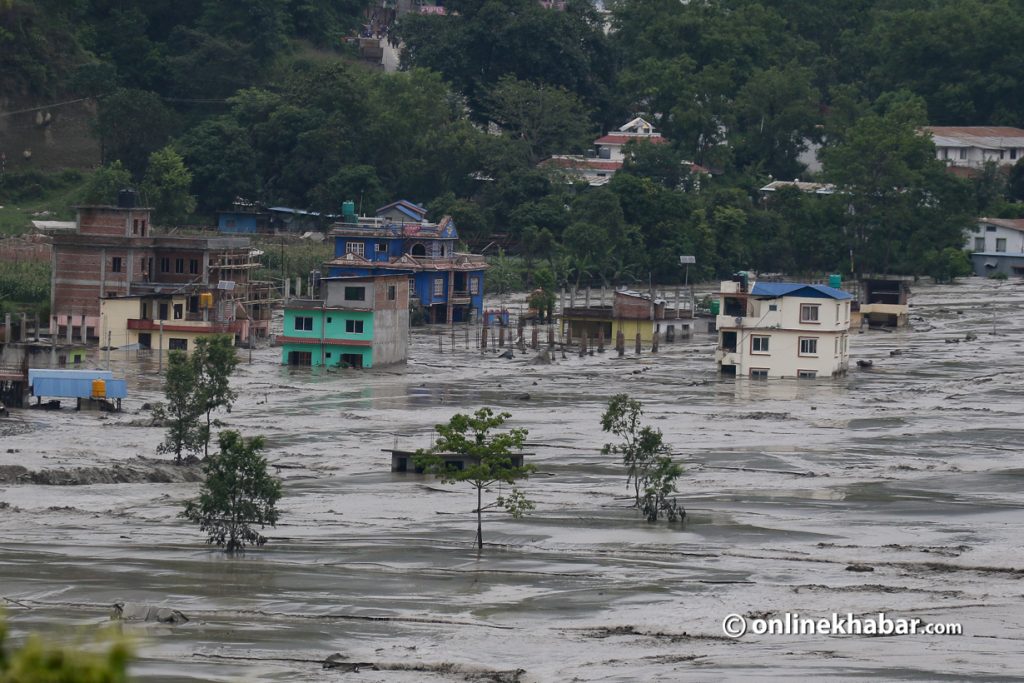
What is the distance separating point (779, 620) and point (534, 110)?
89713mm

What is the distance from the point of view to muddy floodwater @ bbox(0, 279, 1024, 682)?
83.4ft

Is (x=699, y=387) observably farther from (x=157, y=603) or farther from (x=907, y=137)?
(x=907, y=137)

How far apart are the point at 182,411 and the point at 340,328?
80.6 ft

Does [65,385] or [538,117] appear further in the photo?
[538,117]

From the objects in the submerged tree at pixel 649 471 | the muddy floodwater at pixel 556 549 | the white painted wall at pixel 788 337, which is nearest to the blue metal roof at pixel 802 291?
the white painted wall at pixel 788 337

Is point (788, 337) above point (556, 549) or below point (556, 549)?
above

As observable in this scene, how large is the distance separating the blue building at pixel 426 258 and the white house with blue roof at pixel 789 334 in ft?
70.8

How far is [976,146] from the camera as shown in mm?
121250

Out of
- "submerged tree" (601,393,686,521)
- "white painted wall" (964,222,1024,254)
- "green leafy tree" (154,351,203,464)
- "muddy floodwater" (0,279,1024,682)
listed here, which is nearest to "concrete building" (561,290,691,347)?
"muddy floodwater" (0,279,1024,682)

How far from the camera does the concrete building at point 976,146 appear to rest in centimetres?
12106

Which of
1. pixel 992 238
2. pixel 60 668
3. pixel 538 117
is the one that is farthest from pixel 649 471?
pixel 538 117

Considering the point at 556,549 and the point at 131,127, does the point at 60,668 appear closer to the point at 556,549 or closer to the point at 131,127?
the point at 556,549

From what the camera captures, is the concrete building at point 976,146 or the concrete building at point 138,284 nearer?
the concrete building at point 138,284

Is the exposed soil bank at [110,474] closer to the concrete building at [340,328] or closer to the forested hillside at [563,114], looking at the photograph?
the concrete building at [340,328]
